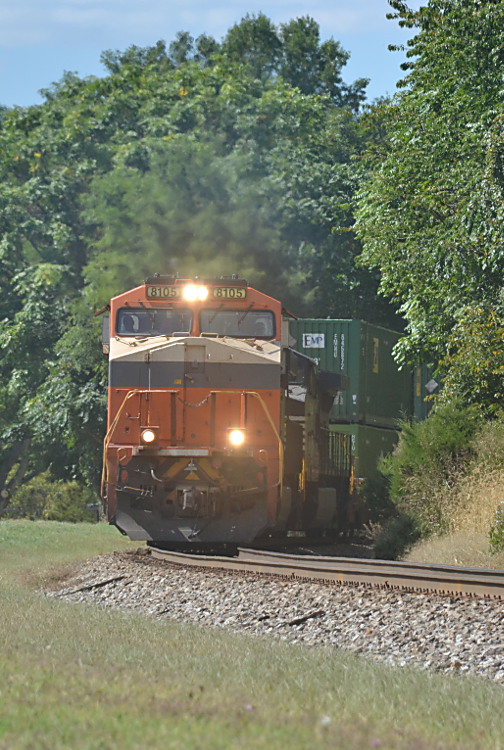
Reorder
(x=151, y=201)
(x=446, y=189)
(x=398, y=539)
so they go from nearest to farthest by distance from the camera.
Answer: (x=398, y=539), (x=446, y=189), (x=151, y=201)

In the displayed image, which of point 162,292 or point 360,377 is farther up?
point 162,292

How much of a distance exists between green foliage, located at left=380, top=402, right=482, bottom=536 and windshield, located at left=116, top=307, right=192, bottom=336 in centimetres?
527

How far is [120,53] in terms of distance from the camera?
57.7m

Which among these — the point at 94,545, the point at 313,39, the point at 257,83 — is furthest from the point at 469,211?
the point at 313,39

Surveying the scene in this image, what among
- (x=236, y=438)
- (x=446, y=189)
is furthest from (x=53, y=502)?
(x=236, y=438)

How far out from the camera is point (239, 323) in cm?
1631

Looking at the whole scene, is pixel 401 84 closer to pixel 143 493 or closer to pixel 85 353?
pixel 143 493

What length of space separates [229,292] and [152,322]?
1.21m

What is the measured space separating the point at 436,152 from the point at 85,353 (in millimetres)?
18425

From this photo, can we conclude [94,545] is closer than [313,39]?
Yes

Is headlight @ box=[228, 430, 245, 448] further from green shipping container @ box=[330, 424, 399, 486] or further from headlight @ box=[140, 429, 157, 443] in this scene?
green shipping container @ box=[330, 424, 399, 486]

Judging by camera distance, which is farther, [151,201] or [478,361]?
[151,201]

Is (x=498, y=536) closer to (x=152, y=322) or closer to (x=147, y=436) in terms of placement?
(x=147, y=436)

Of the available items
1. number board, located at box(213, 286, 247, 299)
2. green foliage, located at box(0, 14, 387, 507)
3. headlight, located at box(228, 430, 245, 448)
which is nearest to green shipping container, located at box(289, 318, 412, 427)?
green foliage, located at box(0, 14, 387, 507)
